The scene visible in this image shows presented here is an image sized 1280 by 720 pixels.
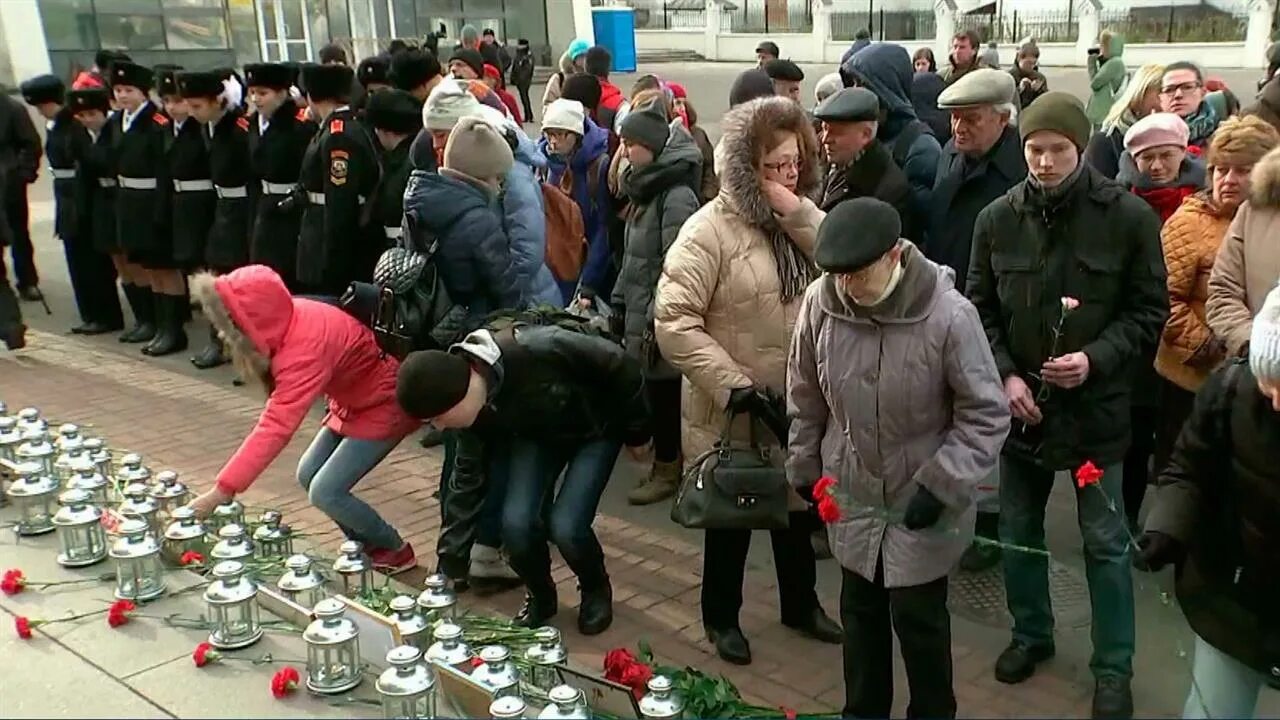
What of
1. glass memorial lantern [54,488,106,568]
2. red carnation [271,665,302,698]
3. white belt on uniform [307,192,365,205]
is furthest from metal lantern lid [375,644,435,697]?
white belt on uniform [307,192,365,205]

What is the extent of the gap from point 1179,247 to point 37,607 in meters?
3.87

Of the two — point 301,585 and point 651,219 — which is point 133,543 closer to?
point 301,585

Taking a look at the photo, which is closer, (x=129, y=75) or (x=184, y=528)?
(x=184, y=528)

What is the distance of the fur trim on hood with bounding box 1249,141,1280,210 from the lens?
335 cm

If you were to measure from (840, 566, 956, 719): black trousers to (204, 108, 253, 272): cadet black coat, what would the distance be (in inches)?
213

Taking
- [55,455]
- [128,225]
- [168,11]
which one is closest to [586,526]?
[55,455]

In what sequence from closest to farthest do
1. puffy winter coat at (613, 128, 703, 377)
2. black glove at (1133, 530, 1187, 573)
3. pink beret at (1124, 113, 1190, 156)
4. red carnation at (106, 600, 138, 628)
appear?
black glove at (1133, 530, 1187, 573) < red carnation at (106, 600, 138, 628) < pink beret at (1124, 113, 1190, 156) < puffy winter coat at (613, 128, 703, 377)

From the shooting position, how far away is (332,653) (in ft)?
9.39

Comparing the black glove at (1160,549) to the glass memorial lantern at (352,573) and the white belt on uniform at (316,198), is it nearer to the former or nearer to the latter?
the glass memorial lantern at (352,573)

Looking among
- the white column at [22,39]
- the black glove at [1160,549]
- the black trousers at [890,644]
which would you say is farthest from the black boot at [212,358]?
the white column at [22,39]

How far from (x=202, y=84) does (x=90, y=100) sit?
1.51 meters

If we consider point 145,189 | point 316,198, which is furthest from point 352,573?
point 145,189

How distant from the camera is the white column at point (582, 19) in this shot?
27.7m

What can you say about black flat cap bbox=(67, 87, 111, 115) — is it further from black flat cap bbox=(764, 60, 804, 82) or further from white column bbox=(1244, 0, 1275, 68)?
white column bbox=(1244, 0, 1275, 68)
